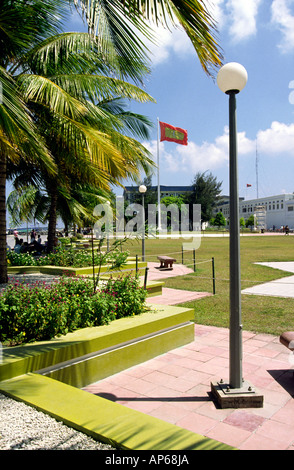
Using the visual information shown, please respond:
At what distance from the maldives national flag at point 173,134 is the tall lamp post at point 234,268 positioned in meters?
38.4

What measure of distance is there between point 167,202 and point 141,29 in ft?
250

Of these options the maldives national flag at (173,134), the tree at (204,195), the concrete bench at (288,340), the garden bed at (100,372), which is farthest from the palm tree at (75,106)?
the tree at (204,195)

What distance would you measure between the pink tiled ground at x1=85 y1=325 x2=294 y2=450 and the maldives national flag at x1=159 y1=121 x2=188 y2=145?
124 feet

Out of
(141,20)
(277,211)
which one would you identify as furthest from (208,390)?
(277,211)

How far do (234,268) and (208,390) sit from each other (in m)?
1.48

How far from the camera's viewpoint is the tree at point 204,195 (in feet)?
250

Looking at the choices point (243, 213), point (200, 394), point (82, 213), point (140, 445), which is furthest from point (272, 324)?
point (243, 213)

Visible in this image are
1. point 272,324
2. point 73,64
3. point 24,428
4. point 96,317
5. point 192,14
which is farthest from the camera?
point 73,64

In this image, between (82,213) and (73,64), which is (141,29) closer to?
(73,64)

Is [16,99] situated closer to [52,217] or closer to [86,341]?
[86,341]

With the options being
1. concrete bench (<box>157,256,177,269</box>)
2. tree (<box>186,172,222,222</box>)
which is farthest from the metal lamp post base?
tree (<box>186,172,222,222</box>)

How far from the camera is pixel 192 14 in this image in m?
2.84

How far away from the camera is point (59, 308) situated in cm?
411

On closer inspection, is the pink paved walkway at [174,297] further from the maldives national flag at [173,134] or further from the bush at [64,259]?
the maldives national flag at [173,134]
